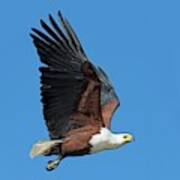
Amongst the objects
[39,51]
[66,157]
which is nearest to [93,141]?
[66,157]

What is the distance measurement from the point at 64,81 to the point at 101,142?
113 centimetres

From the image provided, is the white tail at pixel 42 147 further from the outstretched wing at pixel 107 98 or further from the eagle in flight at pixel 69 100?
the outstretched wing at pixel 107 98

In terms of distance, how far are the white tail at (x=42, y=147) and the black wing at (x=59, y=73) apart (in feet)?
0.64

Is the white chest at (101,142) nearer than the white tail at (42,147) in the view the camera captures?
Yes

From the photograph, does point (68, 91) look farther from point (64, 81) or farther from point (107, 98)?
point (107, 98)

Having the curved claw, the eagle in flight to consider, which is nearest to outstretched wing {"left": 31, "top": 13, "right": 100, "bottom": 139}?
the eagle in flight

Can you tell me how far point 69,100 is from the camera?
14.9 m

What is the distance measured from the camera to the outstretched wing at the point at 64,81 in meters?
14.8

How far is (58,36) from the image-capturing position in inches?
599

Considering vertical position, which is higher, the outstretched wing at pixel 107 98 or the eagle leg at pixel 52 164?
the outstretched wing at pixel 107 98

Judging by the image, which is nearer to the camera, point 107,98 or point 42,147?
point 42,147

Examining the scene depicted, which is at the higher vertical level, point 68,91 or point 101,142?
point 68,91

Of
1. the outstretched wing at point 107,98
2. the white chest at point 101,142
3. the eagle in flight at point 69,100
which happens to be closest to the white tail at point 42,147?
the eagle in flight at point 69,100

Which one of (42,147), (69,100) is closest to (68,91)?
(69,100)
